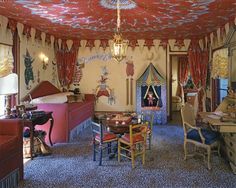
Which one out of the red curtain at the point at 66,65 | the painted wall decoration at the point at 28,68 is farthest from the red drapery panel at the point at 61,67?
the painted wall decoration at the point at 28,68

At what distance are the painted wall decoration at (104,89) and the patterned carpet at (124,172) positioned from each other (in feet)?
11.8

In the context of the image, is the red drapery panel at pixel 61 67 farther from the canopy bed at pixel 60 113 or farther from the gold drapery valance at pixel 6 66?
the gold drapery valance at pixel 6 66

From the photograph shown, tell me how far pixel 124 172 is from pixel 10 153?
170cm

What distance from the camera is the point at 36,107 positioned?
525 centimetres

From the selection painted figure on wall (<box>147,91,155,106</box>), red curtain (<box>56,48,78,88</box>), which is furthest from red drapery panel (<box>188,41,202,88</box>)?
red curtain (<box>56,48,78,88</box>)

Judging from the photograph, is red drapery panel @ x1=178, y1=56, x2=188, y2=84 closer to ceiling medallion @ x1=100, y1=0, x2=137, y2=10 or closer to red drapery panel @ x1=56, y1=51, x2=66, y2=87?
red drapery panel @ x1=56, y1=51, x2=66, y2=87

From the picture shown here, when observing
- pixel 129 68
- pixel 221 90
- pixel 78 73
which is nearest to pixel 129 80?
pixel 129 68

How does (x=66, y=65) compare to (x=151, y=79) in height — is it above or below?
above

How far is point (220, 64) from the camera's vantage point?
625 centimetres

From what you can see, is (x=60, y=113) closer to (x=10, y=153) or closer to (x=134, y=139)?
(x=134, y=139)

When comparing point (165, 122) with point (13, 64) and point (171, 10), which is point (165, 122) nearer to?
point (171, 10)

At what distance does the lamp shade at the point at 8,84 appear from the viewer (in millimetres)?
4629

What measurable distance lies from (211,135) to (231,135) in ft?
1.21

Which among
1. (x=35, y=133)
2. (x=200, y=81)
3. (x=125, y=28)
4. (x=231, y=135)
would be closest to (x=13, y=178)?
(x=35, y=133)
